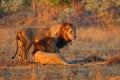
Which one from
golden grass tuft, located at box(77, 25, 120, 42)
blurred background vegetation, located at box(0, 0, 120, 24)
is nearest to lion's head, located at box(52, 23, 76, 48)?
golden grass tuft, located at box(77, 25, 120, 42)

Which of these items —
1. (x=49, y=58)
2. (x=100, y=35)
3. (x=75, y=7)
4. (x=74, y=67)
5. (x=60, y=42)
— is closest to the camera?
(x=74, y=67)

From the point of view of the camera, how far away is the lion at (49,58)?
9.55 metres

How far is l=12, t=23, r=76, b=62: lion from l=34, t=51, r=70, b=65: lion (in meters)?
0.23

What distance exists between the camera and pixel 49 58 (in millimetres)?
9664

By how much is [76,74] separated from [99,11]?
491 inches

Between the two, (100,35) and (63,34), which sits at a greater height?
(63,34)

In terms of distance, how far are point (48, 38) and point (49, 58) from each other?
59 centimetres

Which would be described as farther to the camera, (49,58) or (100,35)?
(100,35)

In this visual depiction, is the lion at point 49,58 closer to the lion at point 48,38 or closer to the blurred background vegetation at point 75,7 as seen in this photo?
the lion at point 48,38

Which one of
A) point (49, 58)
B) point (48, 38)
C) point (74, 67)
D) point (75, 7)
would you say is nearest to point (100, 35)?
point (48, 38)

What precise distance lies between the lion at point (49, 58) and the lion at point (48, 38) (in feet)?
0.75

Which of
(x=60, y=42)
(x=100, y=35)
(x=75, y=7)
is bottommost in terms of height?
(x=75, y=7)

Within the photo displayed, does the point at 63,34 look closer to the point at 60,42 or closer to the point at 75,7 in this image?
the point at 60,42

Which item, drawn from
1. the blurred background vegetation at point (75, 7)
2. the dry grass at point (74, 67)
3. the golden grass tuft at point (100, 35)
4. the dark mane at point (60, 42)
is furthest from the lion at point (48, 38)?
the blurred background vegetation at point (75, 7)
